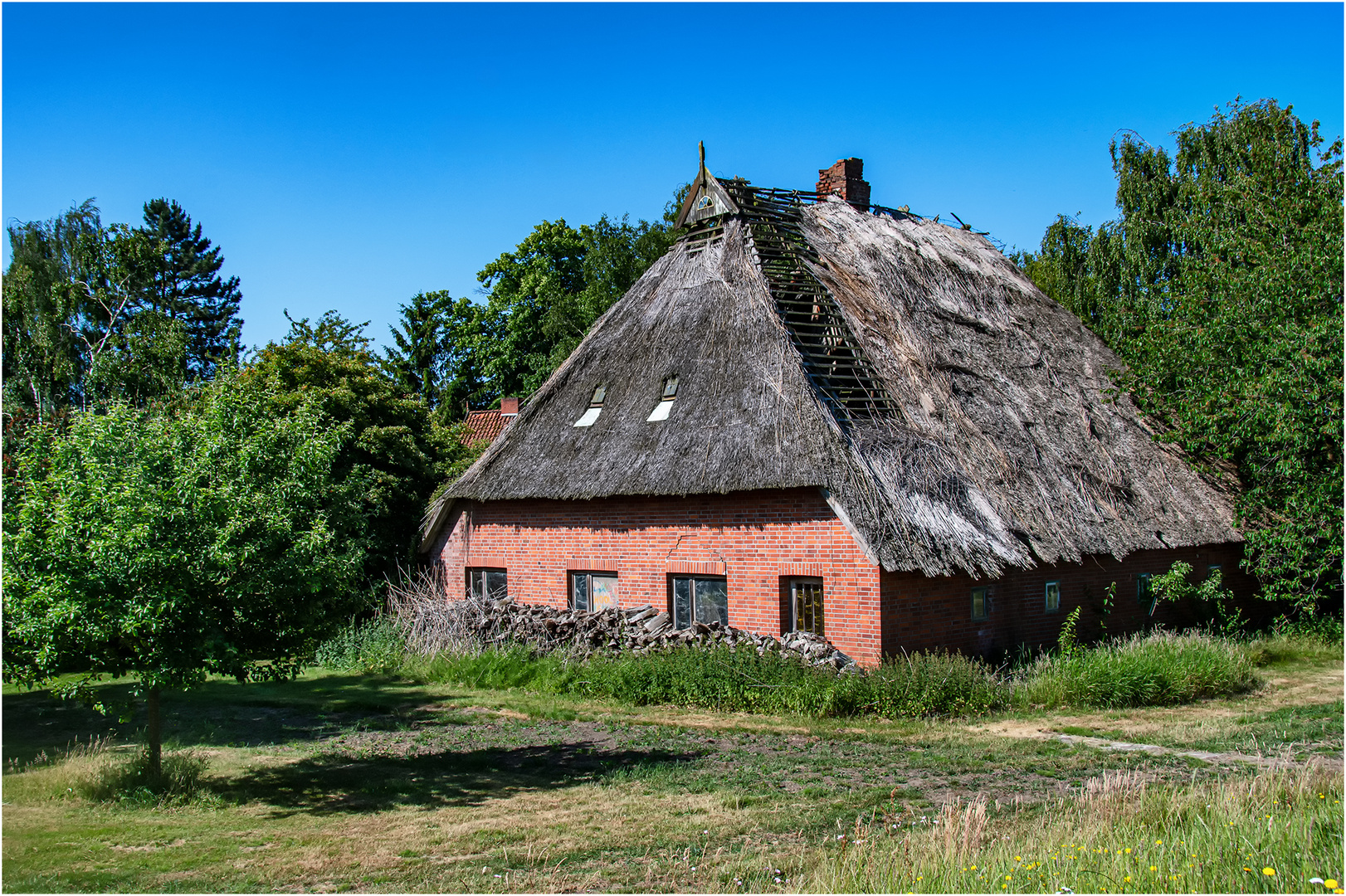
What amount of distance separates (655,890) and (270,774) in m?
5.48

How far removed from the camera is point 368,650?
713 inches

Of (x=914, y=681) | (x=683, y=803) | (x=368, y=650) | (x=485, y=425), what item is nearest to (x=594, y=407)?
(x=368, y=650)

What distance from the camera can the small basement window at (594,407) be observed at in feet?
60.8

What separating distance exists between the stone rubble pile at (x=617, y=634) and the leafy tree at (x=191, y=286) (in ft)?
109

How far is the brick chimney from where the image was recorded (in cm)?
2462

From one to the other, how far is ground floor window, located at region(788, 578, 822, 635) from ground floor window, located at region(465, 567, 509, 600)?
6.50 meters

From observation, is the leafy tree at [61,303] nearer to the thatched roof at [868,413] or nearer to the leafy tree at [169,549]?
the thatched roof at [868,413]

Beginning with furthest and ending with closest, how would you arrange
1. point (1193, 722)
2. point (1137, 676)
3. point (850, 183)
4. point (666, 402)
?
point (850, 183), point (666, 402), point (1137, 676), point (1193, 722)

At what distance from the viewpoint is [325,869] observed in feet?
23.5

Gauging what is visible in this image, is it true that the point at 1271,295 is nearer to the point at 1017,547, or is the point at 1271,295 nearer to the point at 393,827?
the point at 1017,547

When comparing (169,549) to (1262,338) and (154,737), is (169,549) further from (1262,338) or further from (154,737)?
(1262,338)

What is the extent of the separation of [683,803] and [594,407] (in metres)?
10.9

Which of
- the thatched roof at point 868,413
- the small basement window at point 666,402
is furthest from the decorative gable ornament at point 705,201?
the small basement window at point 666,402

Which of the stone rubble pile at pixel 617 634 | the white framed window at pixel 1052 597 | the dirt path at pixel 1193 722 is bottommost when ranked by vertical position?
the dirt path at pixel 1193 722
